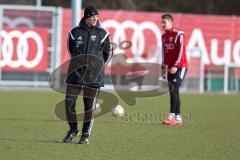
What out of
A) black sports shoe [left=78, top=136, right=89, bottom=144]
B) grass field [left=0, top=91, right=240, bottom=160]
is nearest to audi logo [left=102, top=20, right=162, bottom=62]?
grass field [left=0, top=91, right=240, bottom=160]

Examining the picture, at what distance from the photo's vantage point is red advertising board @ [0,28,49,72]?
1037 inches

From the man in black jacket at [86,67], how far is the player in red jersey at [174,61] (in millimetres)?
3546

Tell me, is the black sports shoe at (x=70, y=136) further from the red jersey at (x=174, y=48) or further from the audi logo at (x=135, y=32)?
the audi logo at (x=135, y=32)

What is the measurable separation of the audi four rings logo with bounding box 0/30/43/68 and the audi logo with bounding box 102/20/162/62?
2.78 meters

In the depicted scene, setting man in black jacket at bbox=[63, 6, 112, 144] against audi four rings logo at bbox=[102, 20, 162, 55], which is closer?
man in black jacket at bbox=[63, 6, 112, 144]

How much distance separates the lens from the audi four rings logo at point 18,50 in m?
26.3

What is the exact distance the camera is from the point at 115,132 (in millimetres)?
13250

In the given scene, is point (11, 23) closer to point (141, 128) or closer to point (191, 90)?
point (191, 90)

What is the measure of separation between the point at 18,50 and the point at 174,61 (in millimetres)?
12506

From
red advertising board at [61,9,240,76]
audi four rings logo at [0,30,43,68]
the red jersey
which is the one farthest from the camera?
red advertising board at [61,9,240,76]

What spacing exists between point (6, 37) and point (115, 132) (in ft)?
45.5

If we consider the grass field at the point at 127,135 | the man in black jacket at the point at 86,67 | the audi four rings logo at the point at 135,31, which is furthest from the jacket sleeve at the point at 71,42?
the audi four rings logo at the point at 135,31

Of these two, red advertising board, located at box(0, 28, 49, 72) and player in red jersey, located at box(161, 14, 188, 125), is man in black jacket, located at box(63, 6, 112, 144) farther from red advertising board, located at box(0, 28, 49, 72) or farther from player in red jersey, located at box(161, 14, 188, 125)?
red advertising board, located at box(0, 28, 49, 72)

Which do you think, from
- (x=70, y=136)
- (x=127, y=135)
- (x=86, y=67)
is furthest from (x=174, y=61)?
(x=70, y=136)
